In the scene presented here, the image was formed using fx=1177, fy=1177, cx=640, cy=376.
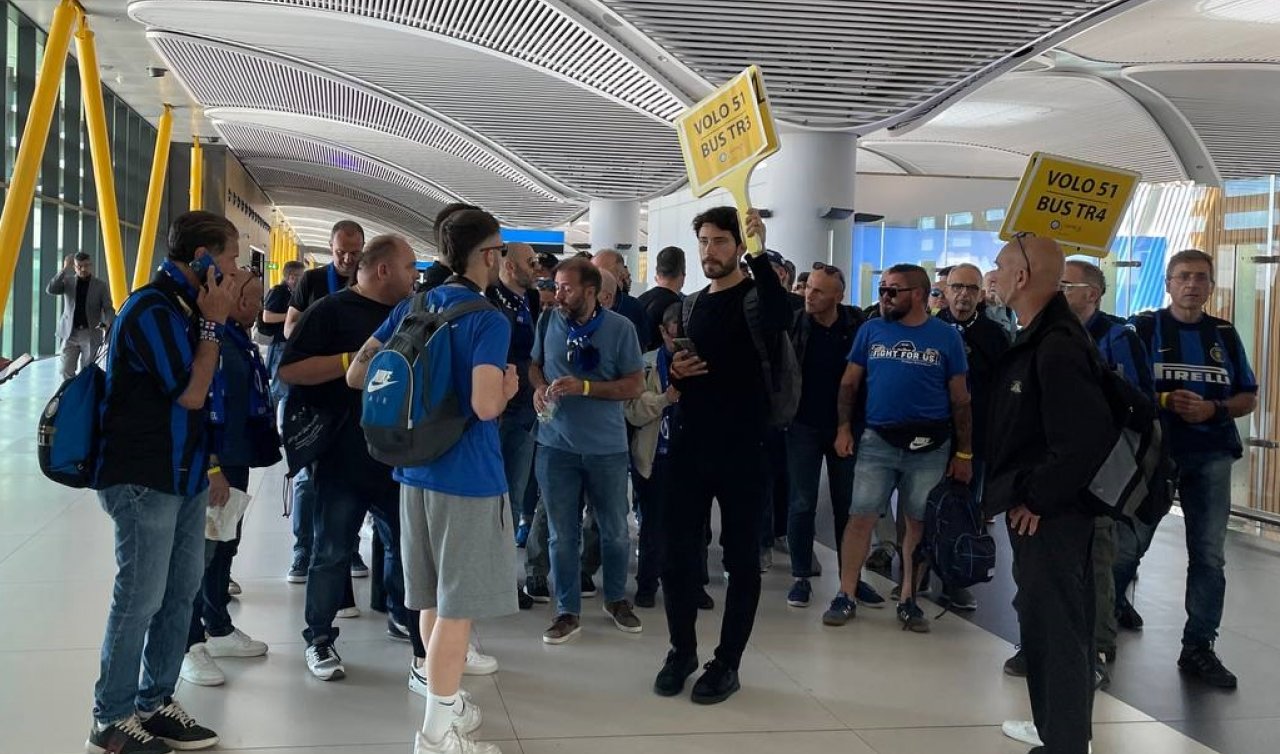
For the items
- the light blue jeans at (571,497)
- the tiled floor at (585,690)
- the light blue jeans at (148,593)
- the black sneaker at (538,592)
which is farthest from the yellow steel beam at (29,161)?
the light blue jeans at (148,593)

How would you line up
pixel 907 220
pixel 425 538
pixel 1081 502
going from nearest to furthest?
pixel 1081 502, pixel 425 538, pixel 907 220

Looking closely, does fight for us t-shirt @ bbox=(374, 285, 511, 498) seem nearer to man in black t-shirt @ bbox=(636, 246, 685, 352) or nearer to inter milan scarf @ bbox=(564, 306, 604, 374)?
inter milan scarf @ bbox=(564, 306, 604, 374)

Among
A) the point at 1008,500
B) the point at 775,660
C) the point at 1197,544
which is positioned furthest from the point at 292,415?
→ the point at 1197,544

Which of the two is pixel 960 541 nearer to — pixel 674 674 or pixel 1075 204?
pixel 674 674

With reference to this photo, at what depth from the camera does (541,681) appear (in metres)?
4.72

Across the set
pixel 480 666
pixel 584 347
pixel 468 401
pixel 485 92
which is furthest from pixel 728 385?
pixel 485 92

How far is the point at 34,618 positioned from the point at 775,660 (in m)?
3.35

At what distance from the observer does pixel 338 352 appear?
4625mm

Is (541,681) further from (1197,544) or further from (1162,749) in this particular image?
(1197,544)

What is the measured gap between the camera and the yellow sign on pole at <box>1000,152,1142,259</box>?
539cm

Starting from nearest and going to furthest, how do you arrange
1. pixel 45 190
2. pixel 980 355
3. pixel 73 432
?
pixel 73 432 < pixel 980 355 < pixel 45 190

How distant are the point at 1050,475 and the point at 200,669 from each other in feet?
10.5

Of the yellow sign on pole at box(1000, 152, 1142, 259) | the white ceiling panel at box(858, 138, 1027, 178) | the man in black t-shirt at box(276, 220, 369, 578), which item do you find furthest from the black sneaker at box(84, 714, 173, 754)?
the white ceiling panel at box(858, 138, 1027, 178)

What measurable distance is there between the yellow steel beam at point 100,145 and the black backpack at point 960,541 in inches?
472
